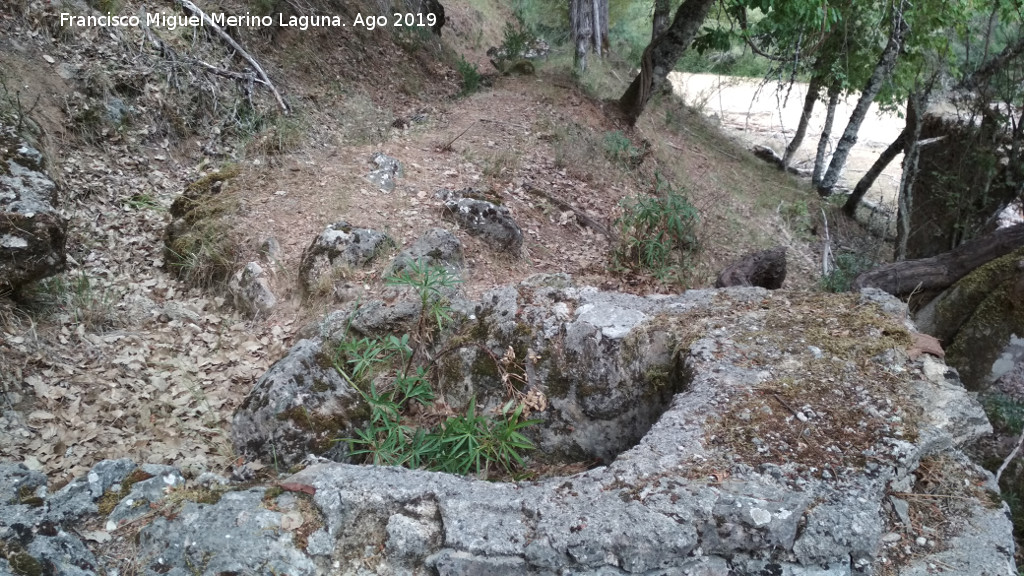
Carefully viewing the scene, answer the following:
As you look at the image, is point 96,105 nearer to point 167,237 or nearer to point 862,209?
point 167,237

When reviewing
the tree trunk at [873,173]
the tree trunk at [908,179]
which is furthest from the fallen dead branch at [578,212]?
the tree trunk at [873,173]

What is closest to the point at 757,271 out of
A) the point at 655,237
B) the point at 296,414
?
the point at 655,237

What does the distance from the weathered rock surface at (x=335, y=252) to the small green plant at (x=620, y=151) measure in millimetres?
3835

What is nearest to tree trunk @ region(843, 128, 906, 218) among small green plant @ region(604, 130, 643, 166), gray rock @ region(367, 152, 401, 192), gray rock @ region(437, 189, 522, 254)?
small green plant @ region(604, 130, 643, 166)

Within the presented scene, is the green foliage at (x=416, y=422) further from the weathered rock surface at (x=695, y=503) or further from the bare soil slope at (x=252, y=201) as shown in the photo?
the bare soil slope at (x=252, y=201)

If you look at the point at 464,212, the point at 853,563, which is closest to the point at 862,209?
the point at 464,212

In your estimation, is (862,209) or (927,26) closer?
(927,26)

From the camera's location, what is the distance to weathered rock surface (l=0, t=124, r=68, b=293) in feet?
10.3

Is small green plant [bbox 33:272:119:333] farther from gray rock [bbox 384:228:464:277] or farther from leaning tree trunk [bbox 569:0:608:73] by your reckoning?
leaning tree trunk [bbox 569:0:608:73]

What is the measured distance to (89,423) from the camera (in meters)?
3.06

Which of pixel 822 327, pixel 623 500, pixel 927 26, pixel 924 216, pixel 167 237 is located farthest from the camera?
→ pixel 927 26

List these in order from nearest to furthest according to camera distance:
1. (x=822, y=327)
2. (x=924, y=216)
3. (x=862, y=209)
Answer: (x=822, y=327)
(x=924, y=216)
(x=862, y=209)

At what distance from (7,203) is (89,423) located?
47.9 inches

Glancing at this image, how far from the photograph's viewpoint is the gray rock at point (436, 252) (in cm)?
407
